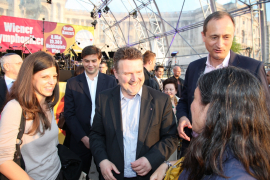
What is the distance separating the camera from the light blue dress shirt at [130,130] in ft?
5.19

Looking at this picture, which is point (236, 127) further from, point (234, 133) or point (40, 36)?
point (40, 36)

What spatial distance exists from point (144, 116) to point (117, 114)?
0.26m

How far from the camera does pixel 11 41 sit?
10.0m

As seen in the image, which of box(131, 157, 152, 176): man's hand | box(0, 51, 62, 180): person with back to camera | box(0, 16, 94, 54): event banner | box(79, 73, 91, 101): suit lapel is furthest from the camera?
box(0, 16, 94, 54): event banner

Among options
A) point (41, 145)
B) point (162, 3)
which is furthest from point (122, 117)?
point (162, 3)

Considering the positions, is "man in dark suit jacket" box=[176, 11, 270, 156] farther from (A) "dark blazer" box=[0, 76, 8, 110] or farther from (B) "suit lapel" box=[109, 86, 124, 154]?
(A) "dark blazer" box=[0, 76, 8, 110]

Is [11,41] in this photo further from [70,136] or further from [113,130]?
[113,130]

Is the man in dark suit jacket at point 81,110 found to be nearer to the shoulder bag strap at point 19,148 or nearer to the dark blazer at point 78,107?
the dark blazer at point 78,107

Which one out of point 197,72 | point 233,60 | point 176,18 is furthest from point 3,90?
point 176,18

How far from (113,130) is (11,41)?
1153cm

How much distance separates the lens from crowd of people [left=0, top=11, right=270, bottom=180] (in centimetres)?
79

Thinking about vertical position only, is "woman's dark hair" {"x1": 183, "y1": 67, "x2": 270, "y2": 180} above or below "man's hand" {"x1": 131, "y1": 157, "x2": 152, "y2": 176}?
above

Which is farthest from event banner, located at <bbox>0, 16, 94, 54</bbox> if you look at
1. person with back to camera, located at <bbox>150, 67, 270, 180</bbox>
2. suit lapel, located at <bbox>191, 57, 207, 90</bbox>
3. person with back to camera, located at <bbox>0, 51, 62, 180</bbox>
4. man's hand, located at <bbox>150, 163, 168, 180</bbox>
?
person with back to camera, located at <bbox>150, 67, 270, 180</bbox>

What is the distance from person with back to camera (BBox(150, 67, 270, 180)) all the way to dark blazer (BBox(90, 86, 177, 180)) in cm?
69
